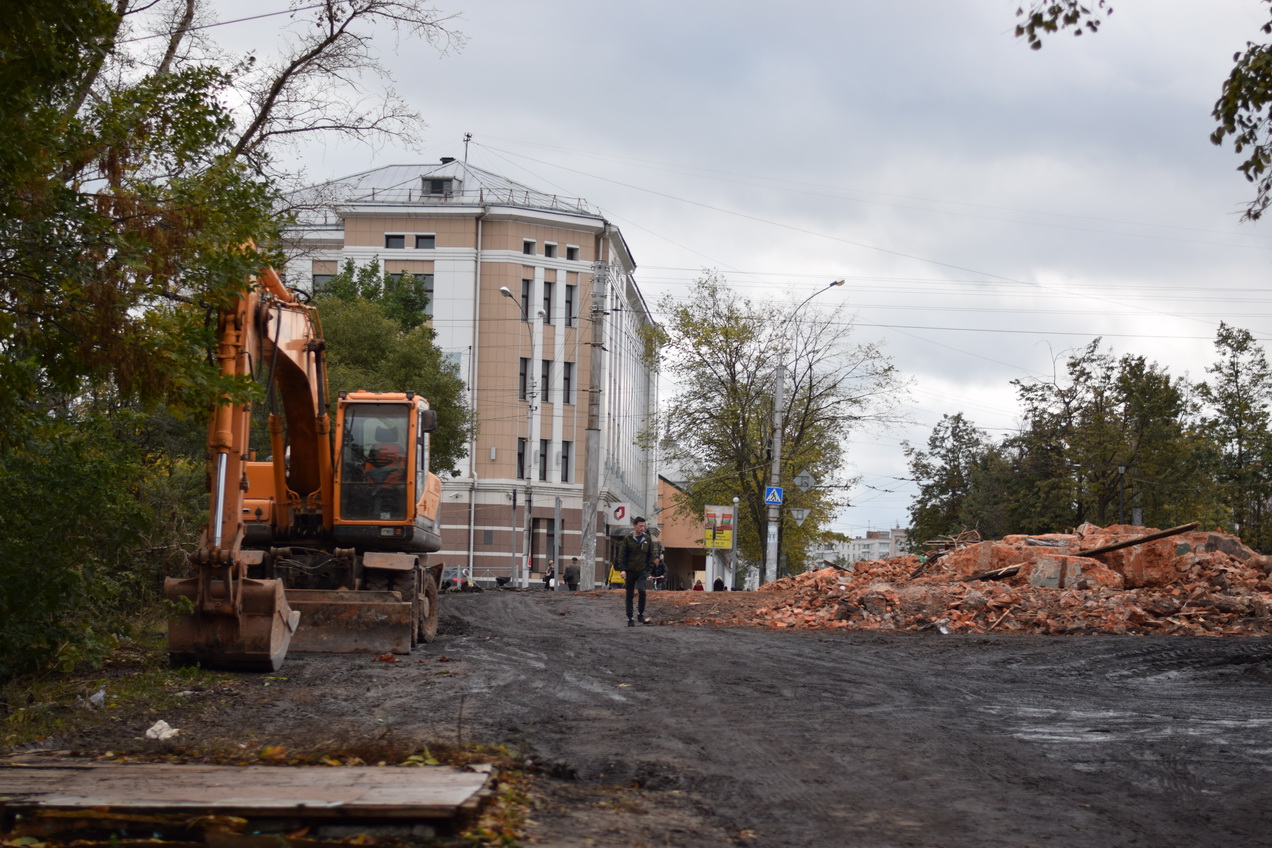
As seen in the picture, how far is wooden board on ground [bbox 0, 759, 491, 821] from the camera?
5.67 meters

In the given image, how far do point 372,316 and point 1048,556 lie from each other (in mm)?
23367

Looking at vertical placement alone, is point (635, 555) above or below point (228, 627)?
above

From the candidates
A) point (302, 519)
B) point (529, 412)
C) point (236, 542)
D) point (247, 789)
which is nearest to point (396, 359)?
point (529, 412)

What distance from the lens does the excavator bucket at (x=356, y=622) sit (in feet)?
48.0

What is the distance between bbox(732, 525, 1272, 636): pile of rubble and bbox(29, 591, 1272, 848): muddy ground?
139 inches

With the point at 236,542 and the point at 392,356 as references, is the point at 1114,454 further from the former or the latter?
the point at 236,542

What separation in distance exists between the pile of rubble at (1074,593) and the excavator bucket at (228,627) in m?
12.2

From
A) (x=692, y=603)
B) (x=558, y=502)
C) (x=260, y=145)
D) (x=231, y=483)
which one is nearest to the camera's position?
(x=231, y=483)

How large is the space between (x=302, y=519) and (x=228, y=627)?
14.2 ft

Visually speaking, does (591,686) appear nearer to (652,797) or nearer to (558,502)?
(652,797)

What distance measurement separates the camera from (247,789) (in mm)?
6203

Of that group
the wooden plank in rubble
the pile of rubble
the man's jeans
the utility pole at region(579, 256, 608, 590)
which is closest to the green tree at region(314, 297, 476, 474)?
the utility pole at region(579, 256, 608, 590)

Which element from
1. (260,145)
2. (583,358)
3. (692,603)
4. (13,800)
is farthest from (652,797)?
(583,358)

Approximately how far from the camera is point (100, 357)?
350 inches
